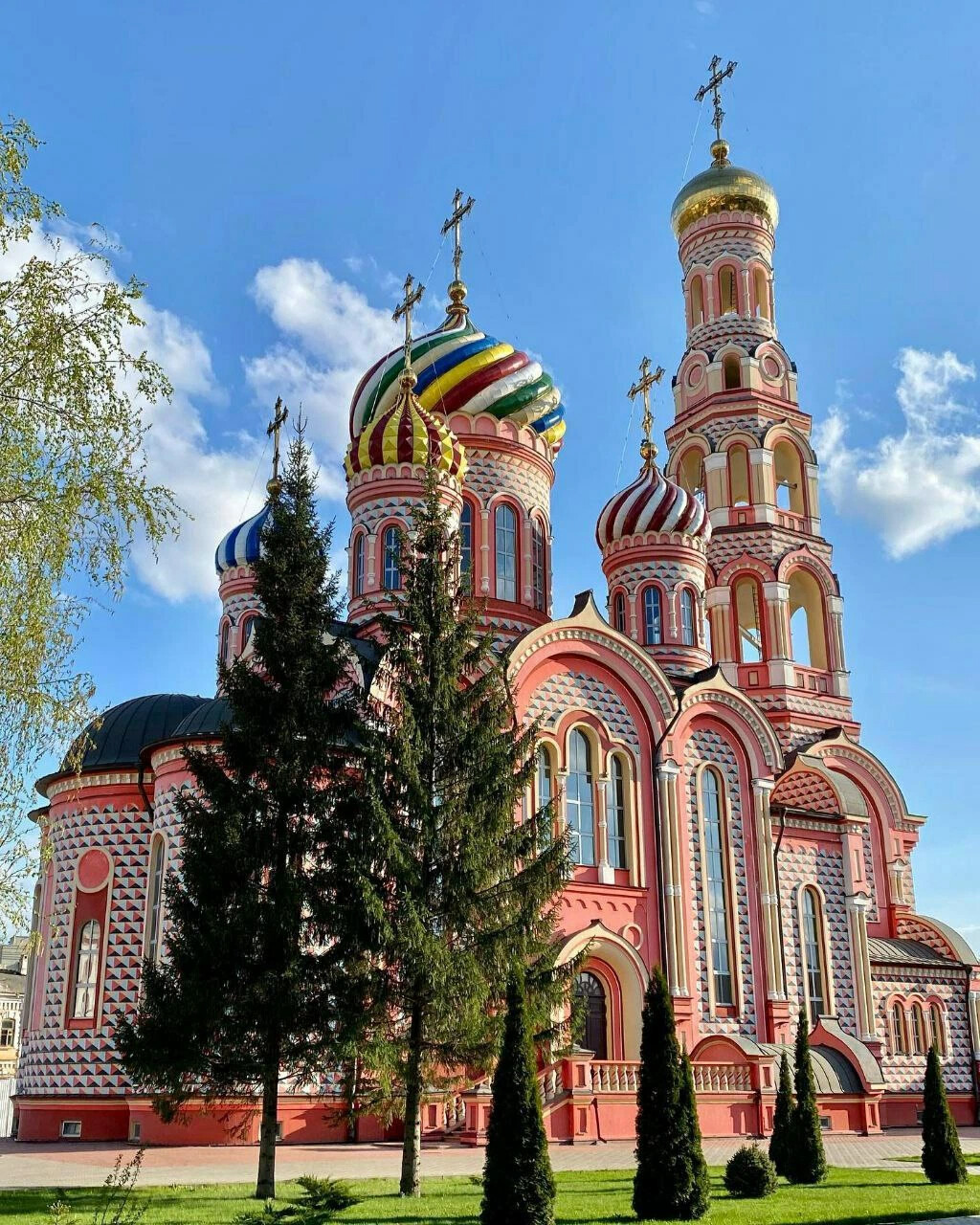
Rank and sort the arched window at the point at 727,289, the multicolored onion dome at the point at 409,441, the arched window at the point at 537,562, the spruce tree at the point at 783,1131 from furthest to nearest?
the arched window at the point at 727,289, the arched window at the point at 537,562, the multicolored onion dome at the point at 409,441, the spruce tree at the point at 783,1131

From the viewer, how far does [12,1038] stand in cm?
4881

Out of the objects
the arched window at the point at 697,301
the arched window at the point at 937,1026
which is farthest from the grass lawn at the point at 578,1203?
the arched window at the point at 697,301

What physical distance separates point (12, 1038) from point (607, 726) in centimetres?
3627

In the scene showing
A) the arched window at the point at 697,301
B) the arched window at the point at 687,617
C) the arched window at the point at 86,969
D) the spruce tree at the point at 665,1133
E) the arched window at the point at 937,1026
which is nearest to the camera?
the spruce tree at the point at 665,1133

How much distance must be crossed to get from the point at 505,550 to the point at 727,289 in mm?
11057

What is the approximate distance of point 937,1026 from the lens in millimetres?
26000

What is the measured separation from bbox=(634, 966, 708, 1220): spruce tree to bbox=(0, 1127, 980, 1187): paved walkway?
3.89m

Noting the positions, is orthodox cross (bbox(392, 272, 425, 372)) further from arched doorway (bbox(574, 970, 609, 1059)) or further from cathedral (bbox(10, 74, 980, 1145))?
arched doorway (bbox(574, 970, 609, 1059))

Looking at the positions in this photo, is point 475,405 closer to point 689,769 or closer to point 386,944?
point 689,769

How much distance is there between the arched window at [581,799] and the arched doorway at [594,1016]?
195 cm

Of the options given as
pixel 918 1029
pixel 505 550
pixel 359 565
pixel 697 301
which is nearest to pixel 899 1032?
pixel 918 1029

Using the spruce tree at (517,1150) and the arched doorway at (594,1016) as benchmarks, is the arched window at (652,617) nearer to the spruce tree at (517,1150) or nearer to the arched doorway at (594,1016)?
the arched doorway at (594,1016)

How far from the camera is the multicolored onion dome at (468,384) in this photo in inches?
1033

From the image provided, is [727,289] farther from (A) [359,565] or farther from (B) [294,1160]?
(B) [294,1160]
